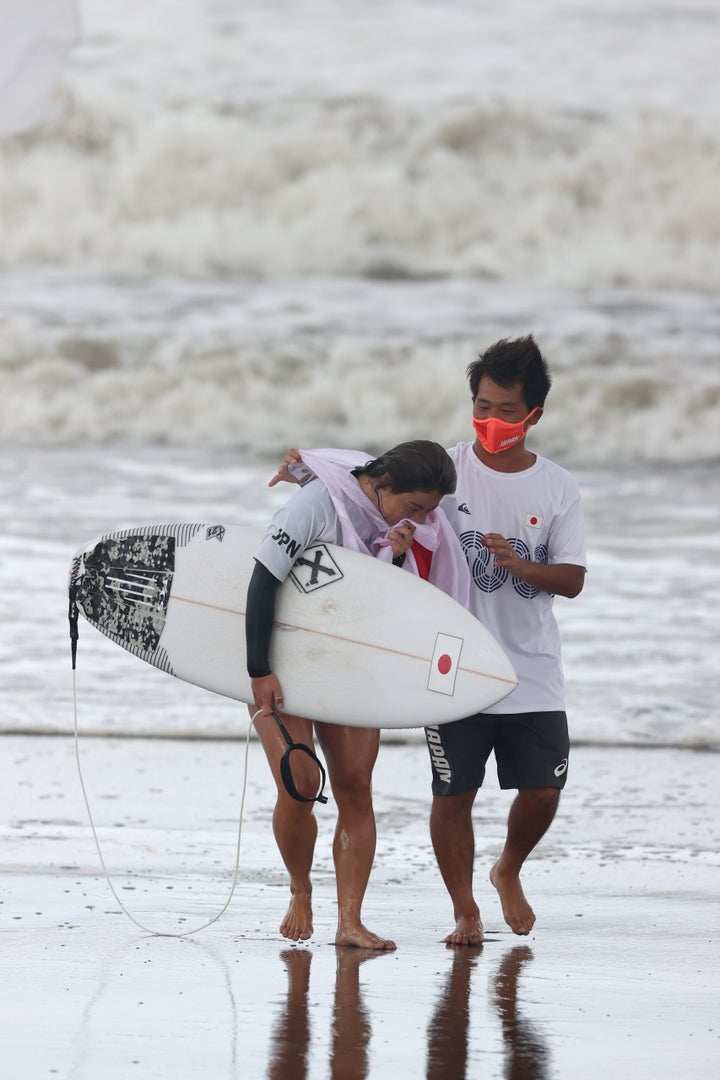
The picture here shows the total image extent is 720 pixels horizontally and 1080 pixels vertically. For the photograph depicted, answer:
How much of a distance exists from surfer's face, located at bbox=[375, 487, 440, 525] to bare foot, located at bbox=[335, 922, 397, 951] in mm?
808

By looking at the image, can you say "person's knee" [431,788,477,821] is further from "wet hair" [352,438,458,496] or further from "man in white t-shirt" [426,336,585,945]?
"wet hair" [352,438,458,496]

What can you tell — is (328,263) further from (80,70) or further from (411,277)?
(80,70)

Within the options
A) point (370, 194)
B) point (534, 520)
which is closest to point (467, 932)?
point (534, 520)

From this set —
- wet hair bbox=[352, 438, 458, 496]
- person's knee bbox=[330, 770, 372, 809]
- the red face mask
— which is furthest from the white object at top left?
person's knee bbox=[330, 770, 372, 809]

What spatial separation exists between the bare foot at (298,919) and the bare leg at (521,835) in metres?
0.42

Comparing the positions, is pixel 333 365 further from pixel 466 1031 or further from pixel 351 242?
pixel 466 1031

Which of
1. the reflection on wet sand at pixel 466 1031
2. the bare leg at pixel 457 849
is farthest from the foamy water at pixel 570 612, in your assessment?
the reflection on wet sand at pixel 466 1031

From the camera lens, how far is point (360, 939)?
118 inches

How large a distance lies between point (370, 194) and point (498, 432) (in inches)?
878

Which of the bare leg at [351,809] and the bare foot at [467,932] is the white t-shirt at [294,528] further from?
the bare foot at [467,932]

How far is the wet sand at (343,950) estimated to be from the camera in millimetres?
2338

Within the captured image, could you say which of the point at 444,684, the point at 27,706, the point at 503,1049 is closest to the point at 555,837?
the point at 444,684

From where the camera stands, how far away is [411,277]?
23797 mm

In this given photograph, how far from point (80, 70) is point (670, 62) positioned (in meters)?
10.2
